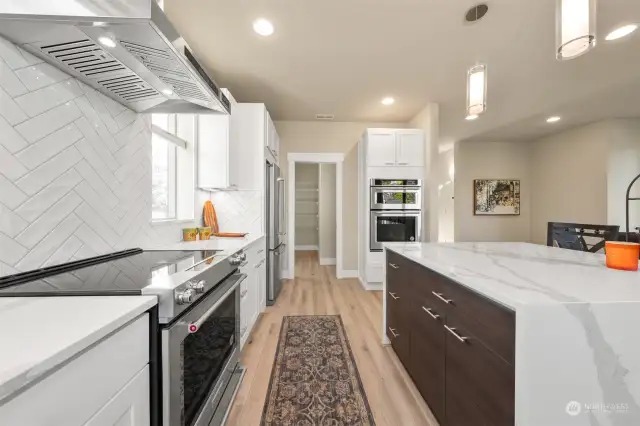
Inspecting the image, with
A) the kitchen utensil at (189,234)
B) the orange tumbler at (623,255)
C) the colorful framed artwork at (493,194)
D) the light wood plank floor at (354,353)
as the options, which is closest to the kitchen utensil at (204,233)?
the kitchen utensil at (189,234)

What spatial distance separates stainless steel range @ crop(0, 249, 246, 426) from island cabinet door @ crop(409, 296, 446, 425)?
3.43 ft

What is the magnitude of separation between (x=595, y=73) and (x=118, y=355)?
4.85 metres

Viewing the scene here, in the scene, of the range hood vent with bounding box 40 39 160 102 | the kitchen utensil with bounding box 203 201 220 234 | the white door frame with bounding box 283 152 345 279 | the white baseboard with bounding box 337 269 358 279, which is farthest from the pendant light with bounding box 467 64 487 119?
the white baseboard with bounding box 337 269 358 279

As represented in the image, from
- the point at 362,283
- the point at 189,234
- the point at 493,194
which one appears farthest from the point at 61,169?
the point at 493,194

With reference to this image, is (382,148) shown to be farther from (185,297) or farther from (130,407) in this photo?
(130,407)

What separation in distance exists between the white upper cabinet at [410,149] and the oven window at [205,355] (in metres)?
3.28

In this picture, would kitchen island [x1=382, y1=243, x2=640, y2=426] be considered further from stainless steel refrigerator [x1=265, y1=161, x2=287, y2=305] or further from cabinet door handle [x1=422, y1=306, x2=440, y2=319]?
stainless steel refrigerator [x1=265, y1=161, x2=287, y2=305]

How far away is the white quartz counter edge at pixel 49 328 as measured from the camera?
0.49 m

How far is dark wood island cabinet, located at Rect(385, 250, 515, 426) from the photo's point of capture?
3.09 ft

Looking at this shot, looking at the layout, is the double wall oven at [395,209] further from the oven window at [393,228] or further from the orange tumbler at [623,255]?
the orange tumbler at [623,255]

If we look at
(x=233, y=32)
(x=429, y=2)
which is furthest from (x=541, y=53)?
(x=233, y=32)

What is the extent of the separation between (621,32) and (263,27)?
10.1ft

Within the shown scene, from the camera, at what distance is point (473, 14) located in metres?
2.26

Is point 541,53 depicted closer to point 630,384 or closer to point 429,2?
point 429,2
